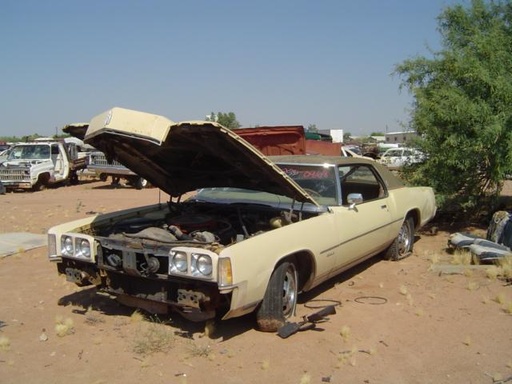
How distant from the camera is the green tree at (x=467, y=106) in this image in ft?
26.1

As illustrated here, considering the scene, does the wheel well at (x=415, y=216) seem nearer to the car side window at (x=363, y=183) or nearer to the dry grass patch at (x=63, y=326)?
the car side window at (x=363, y=183)

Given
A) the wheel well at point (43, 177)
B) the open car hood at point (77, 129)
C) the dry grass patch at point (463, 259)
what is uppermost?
the open car hood at point (77, 129)

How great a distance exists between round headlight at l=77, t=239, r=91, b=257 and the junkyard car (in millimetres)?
11

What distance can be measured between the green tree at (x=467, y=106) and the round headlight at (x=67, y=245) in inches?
232

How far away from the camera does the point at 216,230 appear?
496 cm

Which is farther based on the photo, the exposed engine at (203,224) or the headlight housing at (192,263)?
the exposed engine at (203,224)

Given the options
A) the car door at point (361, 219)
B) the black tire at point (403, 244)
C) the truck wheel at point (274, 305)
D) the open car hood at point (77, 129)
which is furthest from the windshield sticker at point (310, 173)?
the open car hood at point (77, 129)

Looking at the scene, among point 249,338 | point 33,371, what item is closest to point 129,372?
point 33,371

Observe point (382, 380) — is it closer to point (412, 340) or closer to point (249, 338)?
point (412, 340)

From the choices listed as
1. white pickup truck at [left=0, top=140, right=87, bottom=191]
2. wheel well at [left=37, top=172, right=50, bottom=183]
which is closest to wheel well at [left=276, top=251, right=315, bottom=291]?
white pickup truck at [left=0, top=140, right=87, bottom=191]

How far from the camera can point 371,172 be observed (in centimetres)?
684

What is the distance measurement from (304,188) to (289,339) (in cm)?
192

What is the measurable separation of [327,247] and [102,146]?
88.3 inches

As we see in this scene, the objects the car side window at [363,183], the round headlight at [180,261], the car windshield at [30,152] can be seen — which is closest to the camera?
the round headlight at [180,261]
